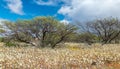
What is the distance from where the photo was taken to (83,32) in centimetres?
4291

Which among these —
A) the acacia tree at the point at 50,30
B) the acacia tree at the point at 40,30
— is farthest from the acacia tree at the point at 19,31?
the acacia tree at the point at 50,30

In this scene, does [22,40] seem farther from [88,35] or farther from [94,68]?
[94,68]

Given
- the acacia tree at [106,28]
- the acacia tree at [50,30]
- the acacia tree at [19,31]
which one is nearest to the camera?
the acacia tree at [50,30]

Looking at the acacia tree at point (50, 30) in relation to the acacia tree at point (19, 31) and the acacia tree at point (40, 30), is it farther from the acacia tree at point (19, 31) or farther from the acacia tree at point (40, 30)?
the acacia tree at point (19, 31)

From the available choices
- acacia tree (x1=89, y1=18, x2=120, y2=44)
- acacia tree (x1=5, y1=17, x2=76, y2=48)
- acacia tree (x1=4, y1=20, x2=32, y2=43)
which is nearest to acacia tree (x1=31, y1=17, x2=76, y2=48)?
acacia tree (x1=5, y1=17, x2=76, y2=48)

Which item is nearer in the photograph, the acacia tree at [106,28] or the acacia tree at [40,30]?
the acacia tree at [40,30]

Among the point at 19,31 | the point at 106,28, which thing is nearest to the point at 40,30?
the point at 19,31

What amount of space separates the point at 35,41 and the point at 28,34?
123 centimetres

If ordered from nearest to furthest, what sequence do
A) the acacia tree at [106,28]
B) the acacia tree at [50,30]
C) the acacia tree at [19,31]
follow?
the acacia tree at [50,30] < the acacia tree at [19,31] < the acacia tree at [106,28]

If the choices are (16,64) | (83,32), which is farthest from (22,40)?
(16,64)

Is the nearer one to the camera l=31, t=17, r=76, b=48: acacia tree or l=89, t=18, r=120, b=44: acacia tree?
l=31, t=17, r=76, b=48: acacia tree

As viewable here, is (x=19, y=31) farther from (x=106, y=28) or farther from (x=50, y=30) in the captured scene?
(x=106, y=28)

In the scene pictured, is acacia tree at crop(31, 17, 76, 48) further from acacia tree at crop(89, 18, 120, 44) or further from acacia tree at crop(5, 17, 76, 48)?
acacia tree at crop(89, 18, 120, 44)

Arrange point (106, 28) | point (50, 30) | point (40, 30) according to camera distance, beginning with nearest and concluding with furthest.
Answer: point (40, 30) → point (50, 30) → point (106, 28)
